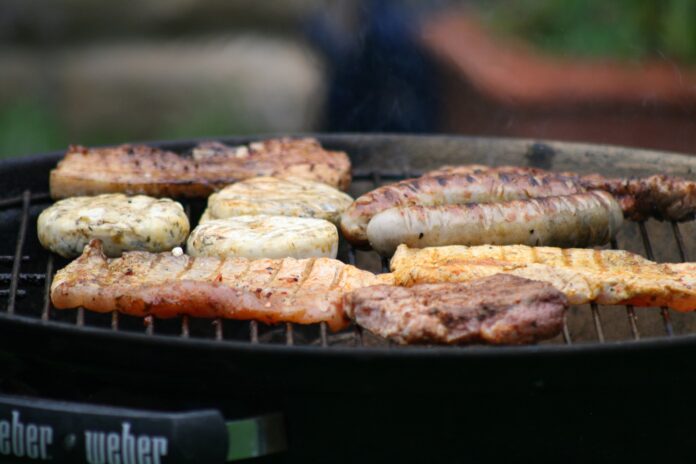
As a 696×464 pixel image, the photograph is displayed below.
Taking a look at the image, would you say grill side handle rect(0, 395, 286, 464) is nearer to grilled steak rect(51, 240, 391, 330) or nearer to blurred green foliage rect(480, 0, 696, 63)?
grilled steak rect(51, 240, 391, 330)

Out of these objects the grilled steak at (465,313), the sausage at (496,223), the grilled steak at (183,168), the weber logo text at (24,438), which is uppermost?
the grilled steak at (183,168)

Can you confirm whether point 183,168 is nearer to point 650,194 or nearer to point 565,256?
point 565,256

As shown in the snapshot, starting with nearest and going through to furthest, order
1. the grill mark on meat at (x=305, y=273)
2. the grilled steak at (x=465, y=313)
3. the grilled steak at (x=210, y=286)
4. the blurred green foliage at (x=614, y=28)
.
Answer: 1. the grilled steak at (x=465, y=313)
2. the grilled steak at (x=210, y=286)
3. the grill mark on meat at (x=305, y=273)
4. the blurred green foliage at (x=614, y=28)

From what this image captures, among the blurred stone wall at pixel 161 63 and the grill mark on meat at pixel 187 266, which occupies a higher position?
the blurred stone wall at pixel 161 63

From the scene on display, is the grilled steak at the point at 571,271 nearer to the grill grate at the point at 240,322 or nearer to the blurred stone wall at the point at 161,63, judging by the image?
the grill grate at the point at 240,322

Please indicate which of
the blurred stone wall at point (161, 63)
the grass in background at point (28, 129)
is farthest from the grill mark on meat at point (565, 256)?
the grass in background at point (28, 129)

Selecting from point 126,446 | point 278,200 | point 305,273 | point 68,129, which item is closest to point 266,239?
point 305,273

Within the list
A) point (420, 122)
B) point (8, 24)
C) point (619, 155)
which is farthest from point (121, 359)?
point (8, 24)
